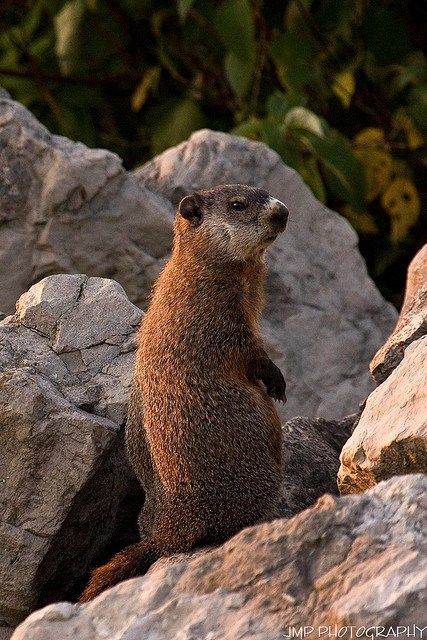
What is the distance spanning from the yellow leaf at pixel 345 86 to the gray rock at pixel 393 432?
174 inches

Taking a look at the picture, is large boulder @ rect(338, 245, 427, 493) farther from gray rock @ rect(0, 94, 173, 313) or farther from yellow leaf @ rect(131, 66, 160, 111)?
yellow leaf @ rect(131, 66, 160, 111)

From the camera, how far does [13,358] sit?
15.2ft

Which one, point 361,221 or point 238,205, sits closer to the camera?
point 238,205

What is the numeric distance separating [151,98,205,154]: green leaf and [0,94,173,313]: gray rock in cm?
213

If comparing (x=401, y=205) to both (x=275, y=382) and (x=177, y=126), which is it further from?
(x=275, y=382)

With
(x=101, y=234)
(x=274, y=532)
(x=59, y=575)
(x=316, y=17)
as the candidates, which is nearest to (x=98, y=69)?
(x=316, y=17)

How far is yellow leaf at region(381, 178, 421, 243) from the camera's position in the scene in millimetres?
8094

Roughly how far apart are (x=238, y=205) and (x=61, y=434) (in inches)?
50.4

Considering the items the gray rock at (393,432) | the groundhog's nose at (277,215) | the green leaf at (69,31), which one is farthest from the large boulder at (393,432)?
the green leaf at (69,31)

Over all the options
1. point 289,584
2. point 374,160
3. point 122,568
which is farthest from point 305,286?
point 289,584

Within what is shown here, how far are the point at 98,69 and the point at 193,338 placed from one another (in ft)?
15.2

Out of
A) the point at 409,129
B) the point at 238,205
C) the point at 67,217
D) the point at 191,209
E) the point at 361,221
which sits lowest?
the point at 361,221

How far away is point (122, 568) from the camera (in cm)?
427

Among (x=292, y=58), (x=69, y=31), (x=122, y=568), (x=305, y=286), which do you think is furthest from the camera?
(x=69, y=31)
